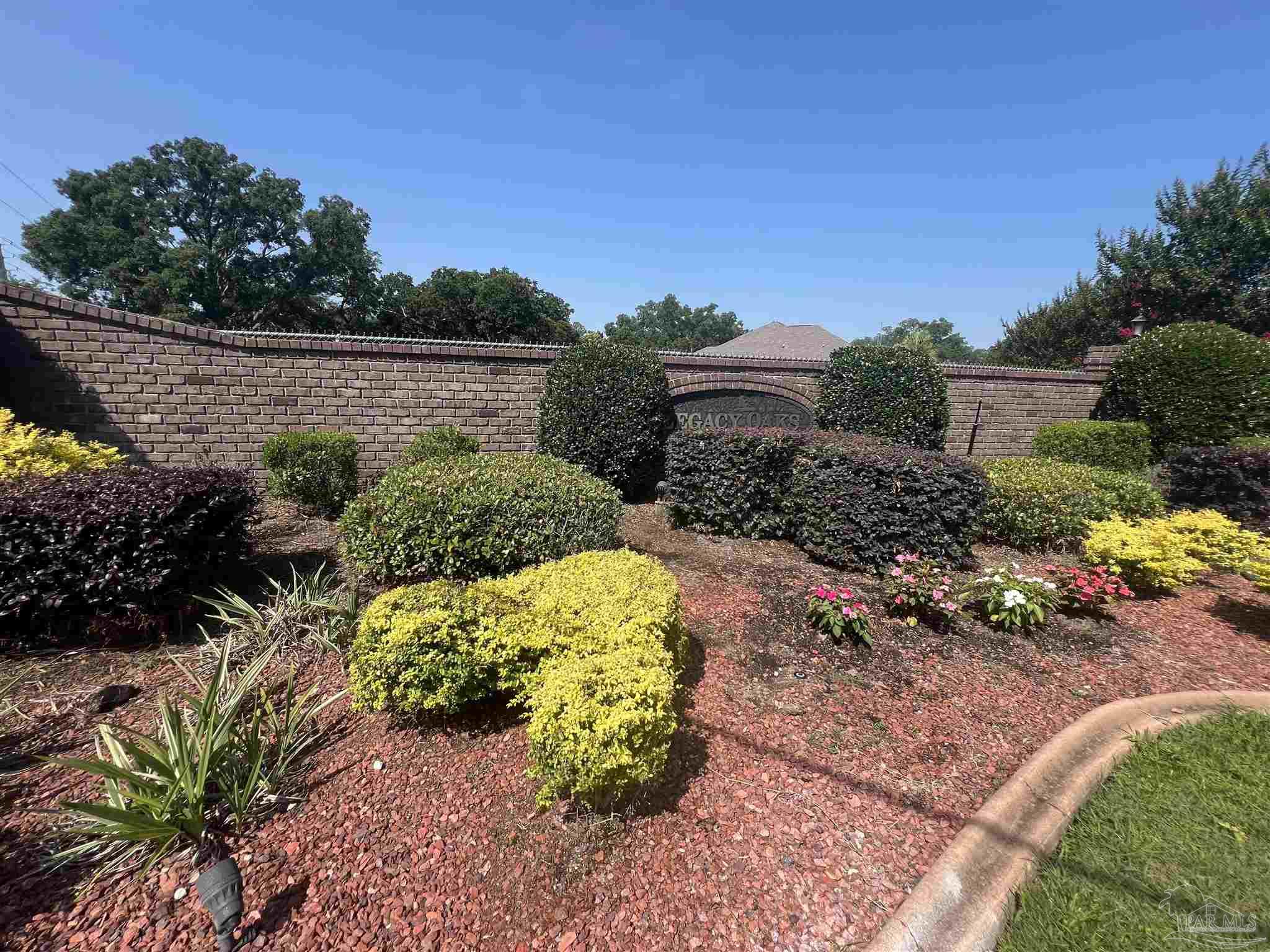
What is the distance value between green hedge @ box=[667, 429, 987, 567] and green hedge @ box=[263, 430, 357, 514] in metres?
3.99

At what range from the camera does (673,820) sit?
222cm

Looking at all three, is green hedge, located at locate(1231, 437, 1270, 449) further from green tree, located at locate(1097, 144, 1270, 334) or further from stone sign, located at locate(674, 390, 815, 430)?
green tree, located at locate(1097, 144, 1270, 334)

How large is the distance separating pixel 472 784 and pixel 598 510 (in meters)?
2.37

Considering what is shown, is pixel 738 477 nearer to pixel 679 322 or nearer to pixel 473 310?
pixel 473 310

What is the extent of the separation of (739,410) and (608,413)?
2.86 meters

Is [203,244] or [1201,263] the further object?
[203,244]

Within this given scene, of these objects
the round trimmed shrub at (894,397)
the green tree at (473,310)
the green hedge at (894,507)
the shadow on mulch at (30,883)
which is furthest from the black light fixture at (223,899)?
the green tree at (473,310)

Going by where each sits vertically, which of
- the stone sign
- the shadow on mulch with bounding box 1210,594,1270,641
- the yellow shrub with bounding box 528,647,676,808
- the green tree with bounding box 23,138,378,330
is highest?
the green tree with bounding box 23,138,378,330

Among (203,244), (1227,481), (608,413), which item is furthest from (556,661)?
(203,244)

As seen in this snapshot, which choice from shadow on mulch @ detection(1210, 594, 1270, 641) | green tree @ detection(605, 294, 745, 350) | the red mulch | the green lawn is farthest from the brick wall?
green tree @ detection(605, 294, 745, 350)

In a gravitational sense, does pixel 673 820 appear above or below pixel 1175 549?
below

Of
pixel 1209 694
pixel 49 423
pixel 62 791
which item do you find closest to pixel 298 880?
pixel 62 791

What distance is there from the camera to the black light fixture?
5.41 feet

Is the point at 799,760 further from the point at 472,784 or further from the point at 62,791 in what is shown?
the point at 62,791
